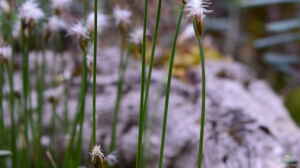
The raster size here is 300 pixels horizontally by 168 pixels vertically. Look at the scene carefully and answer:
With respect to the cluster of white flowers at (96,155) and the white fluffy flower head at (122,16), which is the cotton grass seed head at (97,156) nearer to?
the cluster of white flowers at (96,155)

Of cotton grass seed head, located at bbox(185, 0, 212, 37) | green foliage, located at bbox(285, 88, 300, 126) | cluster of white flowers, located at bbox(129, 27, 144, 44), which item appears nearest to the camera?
cotton grass seed head, located at bbox(185, 0, 212, 37)

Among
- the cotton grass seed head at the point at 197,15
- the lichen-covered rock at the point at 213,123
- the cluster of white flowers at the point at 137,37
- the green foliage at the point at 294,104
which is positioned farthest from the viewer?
the green foliage at the point at 294,104

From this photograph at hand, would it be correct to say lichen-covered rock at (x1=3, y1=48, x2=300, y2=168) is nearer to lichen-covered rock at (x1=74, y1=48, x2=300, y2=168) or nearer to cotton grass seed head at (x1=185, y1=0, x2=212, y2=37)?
lichen-covered rock at (x1=74, y1=48, x2=300, y2=168)

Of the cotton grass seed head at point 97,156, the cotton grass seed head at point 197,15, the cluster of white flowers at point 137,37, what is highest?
the cotton grass seed head at point 197,15

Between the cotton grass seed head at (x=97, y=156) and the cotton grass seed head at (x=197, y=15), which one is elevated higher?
the cotton grass seed head at (x=197, y=15)

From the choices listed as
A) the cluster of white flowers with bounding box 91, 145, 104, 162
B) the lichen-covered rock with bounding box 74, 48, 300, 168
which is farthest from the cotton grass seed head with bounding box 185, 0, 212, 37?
the lichen-covered rock with bounding box 74, 48, 300, 168

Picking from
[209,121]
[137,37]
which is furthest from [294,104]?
[137,37]

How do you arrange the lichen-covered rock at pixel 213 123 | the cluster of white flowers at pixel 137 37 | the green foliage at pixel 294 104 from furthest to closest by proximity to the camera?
the green foliage at pixel 294 104
the lichen-covered rock at pixel 213 123
the cluster of white flowers at pixel 137 37

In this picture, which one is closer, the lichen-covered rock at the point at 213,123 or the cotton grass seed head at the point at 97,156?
the cotton grass seed head at the point at 97,156

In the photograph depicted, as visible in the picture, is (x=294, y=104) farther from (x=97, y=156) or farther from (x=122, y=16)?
(x=97, y=156)

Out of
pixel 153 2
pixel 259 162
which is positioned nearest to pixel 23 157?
pixel 259 162

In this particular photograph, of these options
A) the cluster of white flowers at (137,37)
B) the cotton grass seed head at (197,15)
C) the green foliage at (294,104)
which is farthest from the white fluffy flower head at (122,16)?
the green foliage at (294,104)
